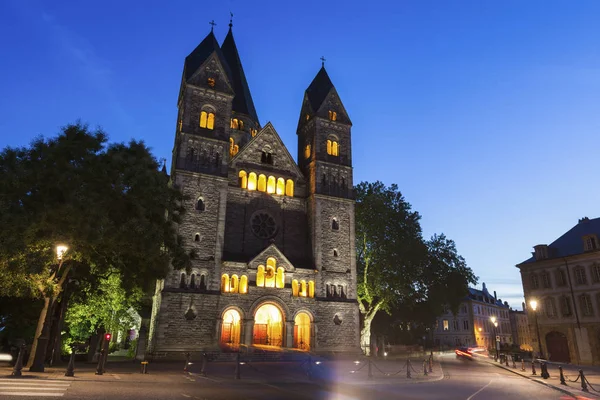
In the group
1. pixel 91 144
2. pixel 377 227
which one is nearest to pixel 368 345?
pixel 377 227

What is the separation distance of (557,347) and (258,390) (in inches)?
1454

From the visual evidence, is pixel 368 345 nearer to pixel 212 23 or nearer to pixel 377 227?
pixel 377 227

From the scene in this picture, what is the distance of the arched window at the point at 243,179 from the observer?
3700 cm

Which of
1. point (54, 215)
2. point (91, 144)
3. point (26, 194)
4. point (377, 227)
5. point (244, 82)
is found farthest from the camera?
point (244, 82)

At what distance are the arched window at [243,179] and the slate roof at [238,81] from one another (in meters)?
14.9

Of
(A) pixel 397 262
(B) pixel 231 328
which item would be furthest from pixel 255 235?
(A) pixel 397 262

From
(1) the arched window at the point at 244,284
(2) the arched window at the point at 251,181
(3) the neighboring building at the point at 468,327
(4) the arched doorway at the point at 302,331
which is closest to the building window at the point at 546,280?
(4) the arched doorway at the point at 302,331

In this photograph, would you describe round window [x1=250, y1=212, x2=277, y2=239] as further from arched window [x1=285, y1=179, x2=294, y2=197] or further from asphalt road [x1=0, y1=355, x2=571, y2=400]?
asphalt road [x1=0, y1=355, x2=571, y2=400]

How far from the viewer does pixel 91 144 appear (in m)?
20.5

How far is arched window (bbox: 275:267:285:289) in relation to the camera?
1325 inches

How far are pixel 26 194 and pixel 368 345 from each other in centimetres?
Result: 3301

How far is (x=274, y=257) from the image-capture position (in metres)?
34.0

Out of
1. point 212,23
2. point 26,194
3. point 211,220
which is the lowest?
point 26,194

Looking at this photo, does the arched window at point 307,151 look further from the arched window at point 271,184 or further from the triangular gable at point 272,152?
the arched window at point 271,184
